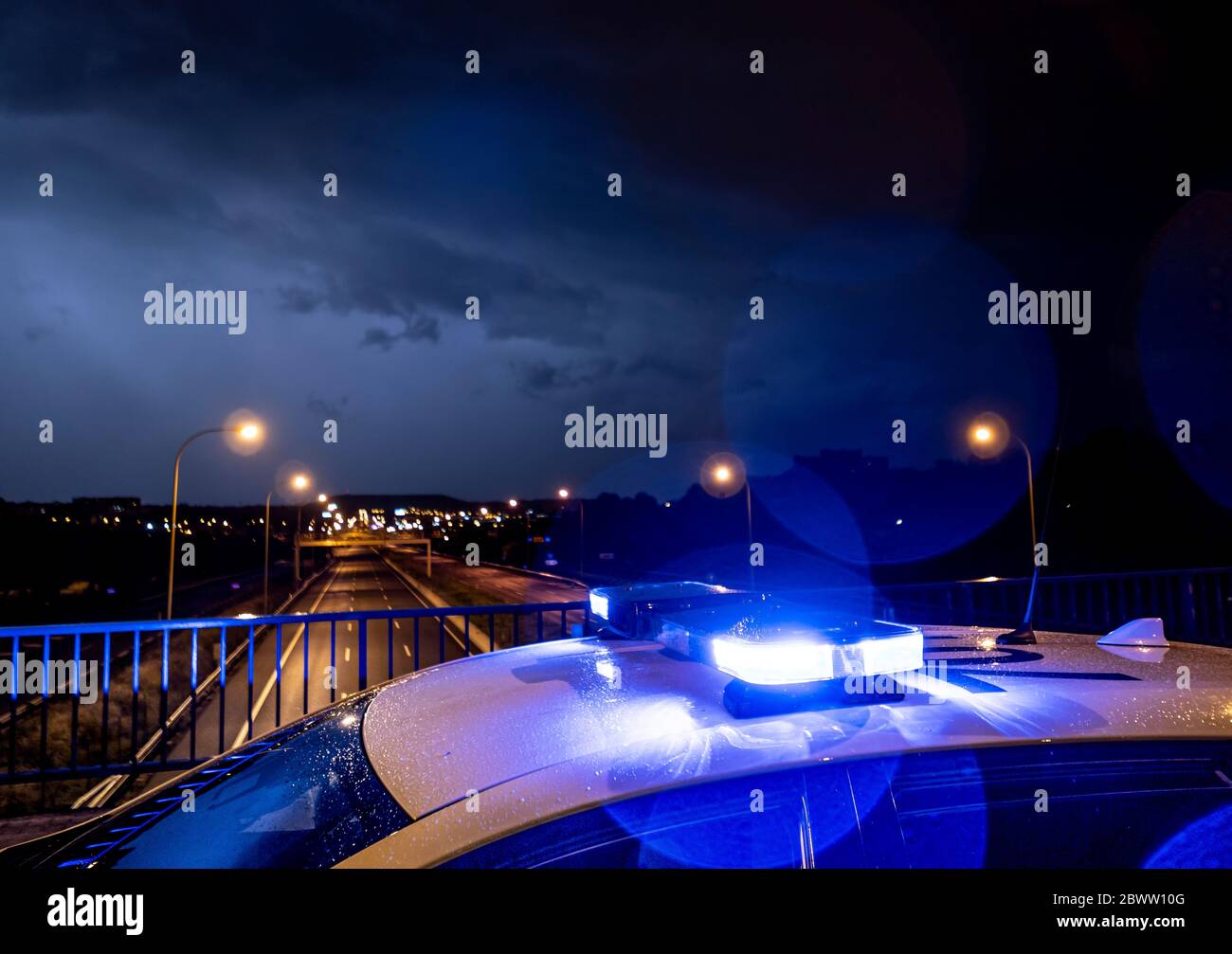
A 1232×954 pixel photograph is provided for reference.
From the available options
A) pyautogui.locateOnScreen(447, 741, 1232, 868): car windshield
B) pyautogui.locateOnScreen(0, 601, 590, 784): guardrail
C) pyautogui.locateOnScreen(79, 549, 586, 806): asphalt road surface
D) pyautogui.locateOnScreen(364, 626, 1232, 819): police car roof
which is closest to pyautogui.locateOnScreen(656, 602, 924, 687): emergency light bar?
pyautogui.locateOnScreen(364, 626, 1232, 819): police car roof

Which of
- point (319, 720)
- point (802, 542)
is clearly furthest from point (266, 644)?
point (802, 542)

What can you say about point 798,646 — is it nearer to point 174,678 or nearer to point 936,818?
point 936,818

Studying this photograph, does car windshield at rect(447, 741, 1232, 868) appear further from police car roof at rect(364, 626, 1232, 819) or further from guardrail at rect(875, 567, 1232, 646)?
guardrail at rect(875, 567, 1232, 646)

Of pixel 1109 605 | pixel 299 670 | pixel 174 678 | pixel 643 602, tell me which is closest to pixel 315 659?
pixel 299 670

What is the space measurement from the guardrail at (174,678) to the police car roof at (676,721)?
1580 millimetres

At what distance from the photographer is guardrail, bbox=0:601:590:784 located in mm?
5754

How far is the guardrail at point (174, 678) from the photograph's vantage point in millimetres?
5754

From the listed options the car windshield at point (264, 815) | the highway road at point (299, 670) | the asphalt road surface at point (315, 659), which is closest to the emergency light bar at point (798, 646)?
the car windshield at point (264, 815)

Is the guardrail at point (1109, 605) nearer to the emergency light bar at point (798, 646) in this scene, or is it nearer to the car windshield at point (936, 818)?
the emergency light bar at point (798, 646)

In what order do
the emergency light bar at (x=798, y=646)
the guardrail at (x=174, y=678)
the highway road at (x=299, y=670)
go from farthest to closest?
the highway road at (x=299, y=670) < the guardrail at (x=174, y=678) < the emergency light bar at (x=798, y=646)

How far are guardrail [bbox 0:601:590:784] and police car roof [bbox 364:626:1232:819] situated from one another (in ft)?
5.18

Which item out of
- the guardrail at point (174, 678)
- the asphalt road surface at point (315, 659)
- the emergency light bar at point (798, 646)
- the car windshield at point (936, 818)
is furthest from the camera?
the asphalt road surface at point (315, 659)

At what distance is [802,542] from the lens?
Result: 265 ft

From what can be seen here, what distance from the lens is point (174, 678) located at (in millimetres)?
31781
